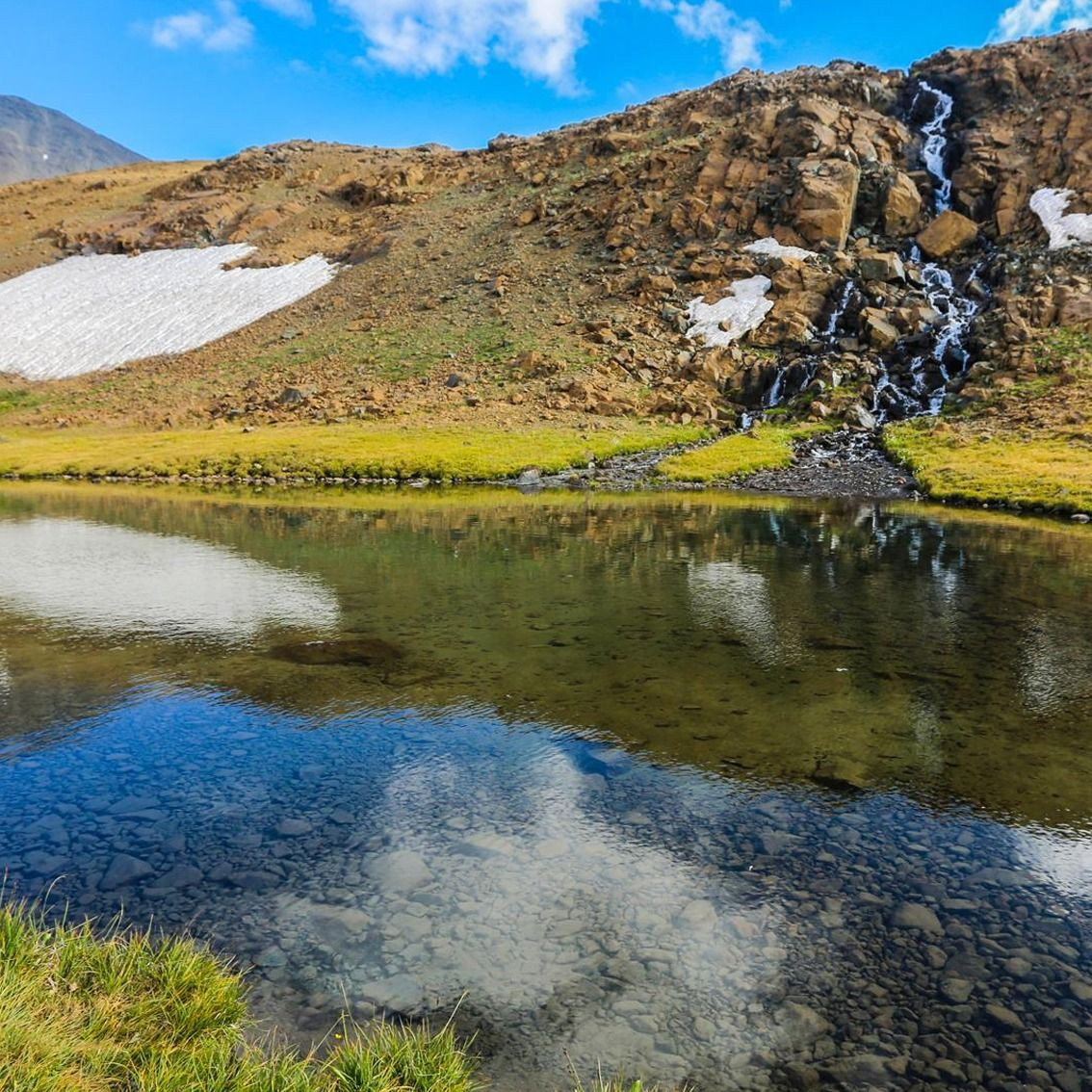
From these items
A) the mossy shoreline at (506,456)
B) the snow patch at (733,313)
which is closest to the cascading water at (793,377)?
the mossy shoreline at (506,456)

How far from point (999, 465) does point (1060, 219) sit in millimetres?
47873

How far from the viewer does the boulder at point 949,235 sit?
80.4 m

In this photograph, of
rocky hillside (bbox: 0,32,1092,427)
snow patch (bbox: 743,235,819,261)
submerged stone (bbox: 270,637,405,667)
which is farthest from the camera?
snow patch (bbox: 743,235,819,261)

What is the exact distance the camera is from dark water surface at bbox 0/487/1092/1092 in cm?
642

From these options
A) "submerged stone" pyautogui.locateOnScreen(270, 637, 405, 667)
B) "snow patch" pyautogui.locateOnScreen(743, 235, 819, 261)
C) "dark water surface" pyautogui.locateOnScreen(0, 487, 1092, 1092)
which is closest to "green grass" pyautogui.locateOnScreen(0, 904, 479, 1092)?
"dark water surface" pyautogui.locateOnScreen(0, 487, 1092, 1092)

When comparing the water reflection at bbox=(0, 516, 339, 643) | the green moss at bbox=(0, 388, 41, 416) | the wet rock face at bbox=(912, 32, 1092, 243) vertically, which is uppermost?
the wet rock face at bbox=(912, 32, 1092, 243)

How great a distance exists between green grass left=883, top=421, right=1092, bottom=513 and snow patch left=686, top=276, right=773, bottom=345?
2064cm

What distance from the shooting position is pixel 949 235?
8062 centimetres

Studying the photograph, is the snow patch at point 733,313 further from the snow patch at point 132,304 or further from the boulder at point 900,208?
the snow patch at point 132,304

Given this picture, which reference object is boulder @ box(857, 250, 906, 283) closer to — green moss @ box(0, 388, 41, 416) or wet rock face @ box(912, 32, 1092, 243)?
wet rock face @ box(912, 32, 1092, 243)

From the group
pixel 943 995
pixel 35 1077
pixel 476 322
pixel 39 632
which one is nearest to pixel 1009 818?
pixel 943 995

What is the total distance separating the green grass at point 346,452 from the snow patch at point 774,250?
2862cm

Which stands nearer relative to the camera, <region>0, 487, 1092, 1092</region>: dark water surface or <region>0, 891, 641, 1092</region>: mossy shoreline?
<region>0, 891, 641, 1092</region>: mossy shoreline

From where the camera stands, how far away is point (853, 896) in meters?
7.96
